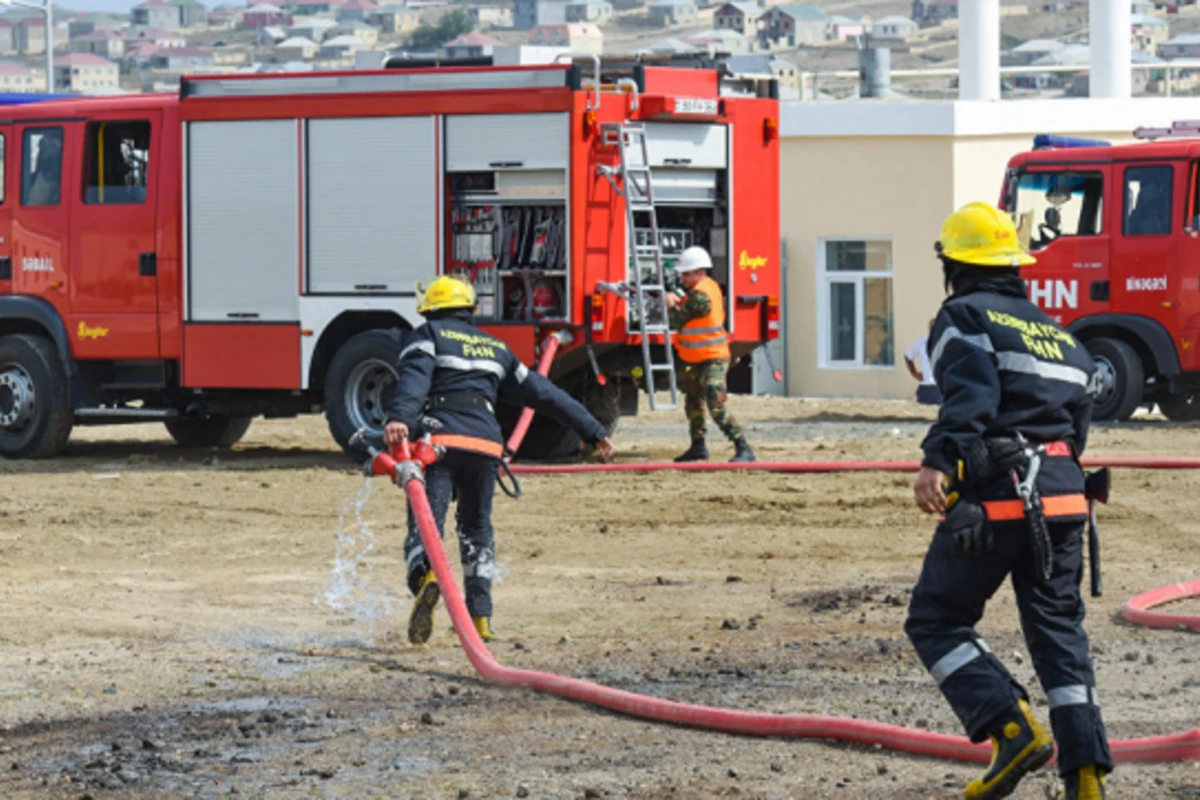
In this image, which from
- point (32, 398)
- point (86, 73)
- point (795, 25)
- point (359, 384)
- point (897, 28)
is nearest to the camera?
point (359, 384)

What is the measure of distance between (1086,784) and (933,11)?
176209mm

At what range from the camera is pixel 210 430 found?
62.8 ft

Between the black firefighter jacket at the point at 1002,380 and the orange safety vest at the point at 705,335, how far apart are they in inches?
360

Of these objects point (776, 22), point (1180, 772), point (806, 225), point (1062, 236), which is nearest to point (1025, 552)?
point (1180, 772)

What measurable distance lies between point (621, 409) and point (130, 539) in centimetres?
517

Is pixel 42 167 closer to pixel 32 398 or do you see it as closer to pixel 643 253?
pixel 32 398

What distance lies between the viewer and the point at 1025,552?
658 cm

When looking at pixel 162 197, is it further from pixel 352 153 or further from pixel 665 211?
pixel 665 211

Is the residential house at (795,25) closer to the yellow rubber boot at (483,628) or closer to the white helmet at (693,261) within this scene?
the white helmet at (693,261)

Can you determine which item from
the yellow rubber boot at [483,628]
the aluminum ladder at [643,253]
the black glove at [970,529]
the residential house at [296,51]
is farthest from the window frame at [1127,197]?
the residential house at [296,51]

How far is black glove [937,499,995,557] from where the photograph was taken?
21.2 ft

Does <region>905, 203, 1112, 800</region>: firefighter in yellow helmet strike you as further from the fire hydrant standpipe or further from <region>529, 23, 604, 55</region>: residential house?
<region>529, 23, 604, 55</region>: residential house

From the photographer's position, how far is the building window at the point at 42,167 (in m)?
17.4

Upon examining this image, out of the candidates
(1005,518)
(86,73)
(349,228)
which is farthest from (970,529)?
(86,73)
